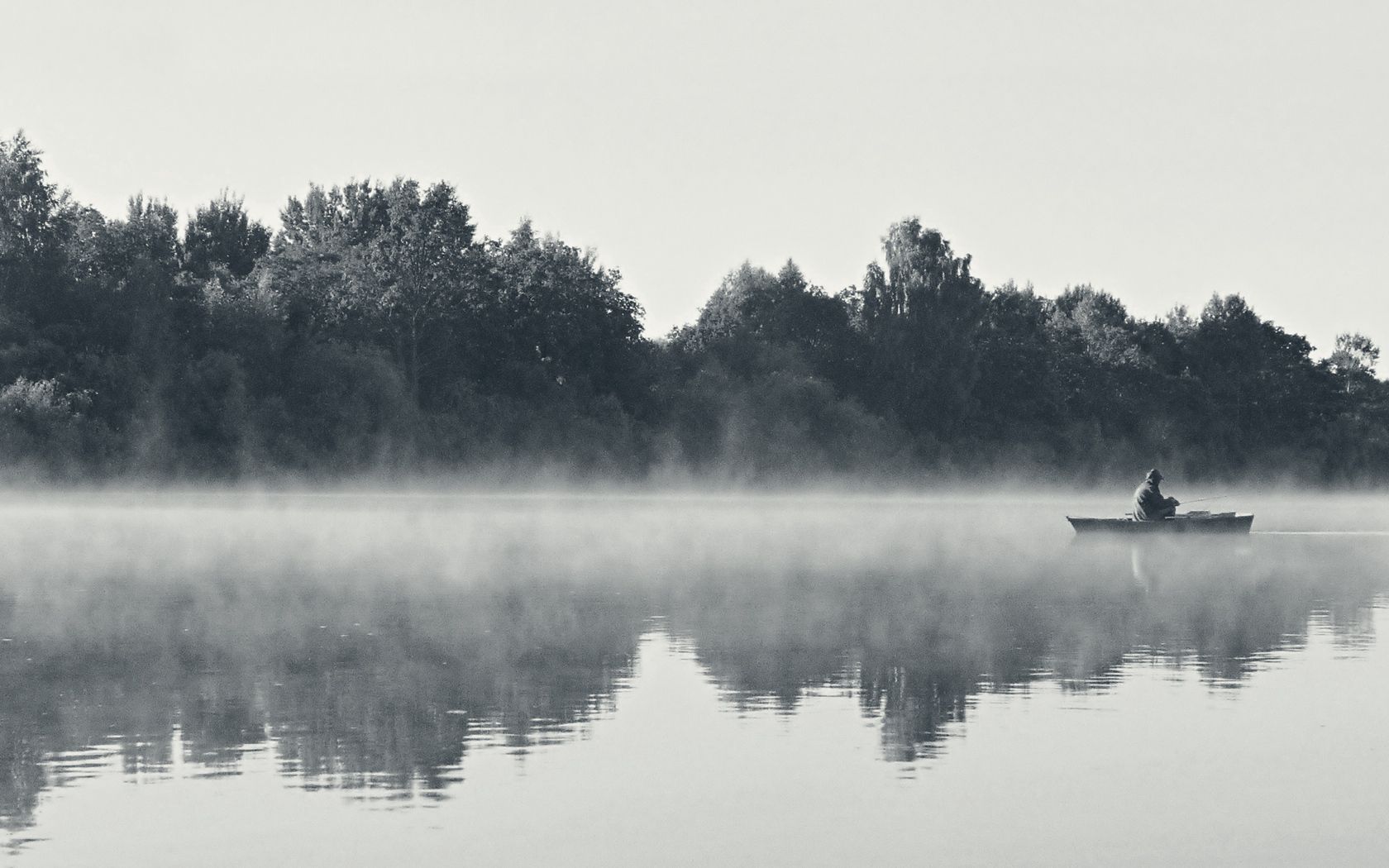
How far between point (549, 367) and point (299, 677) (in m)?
63.6

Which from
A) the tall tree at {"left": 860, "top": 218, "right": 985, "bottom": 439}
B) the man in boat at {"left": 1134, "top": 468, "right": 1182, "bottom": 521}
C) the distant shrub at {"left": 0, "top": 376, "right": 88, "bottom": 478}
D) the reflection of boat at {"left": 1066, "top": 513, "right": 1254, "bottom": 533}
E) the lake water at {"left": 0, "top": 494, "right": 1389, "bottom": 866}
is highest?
the tall tree at {"left": 860, "top": 218, "right": 985, "bottom": 439}

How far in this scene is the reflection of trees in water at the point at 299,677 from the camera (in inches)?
508

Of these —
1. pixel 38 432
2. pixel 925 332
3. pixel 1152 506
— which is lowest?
pixel 1152 506

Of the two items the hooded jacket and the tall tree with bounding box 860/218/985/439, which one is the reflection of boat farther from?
the tall tree with bounding box 860/218/985/439

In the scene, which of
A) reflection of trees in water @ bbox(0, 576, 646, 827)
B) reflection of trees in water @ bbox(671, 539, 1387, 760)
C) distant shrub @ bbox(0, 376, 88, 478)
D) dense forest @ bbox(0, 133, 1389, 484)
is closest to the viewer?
reflection of trees in water @ bbox(0, 576, 646, 827)

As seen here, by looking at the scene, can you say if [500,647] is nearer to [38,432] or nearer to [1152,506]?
[1152,506]

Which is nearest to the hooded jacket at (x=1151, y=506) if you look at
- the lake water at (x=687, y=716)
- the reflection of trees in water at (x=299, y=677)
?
the lake water at (x=687, y=716)

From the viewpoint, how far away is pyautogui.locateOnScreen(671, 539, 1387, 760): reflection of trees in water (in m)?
16.8

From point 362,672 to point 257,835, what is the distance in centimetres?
676

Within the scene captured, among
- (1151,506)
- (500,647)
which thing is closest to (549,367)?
(1151,506)

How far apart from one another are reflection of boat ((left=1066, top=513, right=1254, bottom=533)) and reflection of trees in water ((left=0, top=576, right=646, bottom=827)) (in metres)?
18.0

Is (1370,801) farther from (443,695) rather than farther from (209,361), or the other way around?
(209,361)

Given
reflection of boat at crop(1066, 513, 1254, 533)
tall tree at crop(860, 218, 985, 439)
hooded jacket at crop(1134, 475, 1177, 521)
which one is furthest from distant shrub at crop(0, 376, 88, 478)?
tall tree at crop(860, 218, 985, 439)

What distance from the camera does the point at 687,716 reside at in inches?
592
